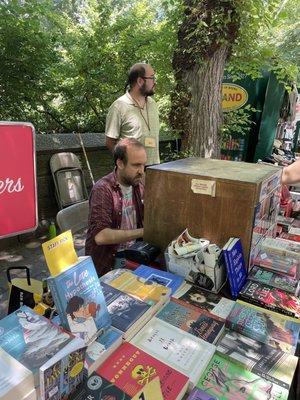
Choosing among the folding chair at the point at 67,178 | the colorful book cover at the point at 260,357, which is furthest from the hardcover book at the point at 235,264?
the folding chair at the point at 67,178

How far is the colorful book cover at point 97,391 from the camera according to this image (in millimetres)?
807

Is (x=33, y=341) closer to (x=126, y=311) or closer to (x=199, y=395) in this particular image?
(x=126, y=311)

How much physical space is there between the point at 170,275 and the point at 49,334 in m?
0.67

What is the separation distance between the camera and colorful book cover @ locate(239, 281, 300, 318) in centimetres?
121

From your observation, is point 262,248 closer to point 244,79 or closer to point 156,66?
point 156,66

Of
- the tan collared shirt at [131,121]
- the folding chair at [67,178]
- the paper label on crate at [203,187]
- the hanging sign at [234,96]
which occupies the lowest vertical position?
the folding chair at [67,178]

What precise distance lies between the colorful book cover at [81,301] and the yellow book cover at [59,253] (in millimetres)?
18

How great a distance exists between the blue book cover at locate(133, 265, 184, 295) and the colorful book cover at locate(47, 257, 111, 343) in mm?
368

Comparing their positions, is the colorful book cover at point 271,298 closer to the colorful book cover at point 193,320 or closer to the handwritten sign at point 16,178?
the colorful book cover at point 193,320

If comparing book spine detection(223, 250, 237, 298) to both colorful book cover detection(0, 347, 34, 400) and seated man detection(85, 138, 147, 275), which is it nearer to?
seated man detection(85, 138, 147, 275)

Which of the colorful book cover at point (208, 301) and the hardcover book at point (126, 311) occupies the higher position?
the hardcover book at point (126, 311)

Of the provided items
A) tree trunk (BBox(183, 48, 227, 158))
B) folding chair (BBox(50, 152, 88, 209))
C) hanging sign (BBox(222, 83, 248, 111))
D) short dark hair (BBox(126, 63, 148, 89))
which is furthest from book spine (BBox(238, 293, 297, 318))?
hanging sign (BBox(222, 83, 248, 111))

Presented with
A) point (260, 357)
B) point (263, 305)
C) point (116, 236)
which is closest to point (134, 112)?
point (116, 236)

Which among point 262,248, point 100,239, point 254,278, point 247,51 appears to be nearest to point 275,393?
point 254,278
